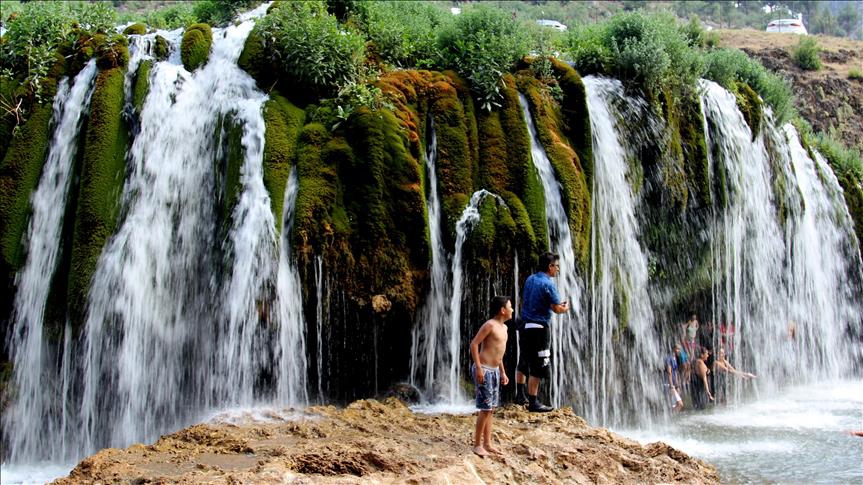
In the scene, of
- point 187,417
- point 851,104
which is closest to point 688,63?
point 187,417

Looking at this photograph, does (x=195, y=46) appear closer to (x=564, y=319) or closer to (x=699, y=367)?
(x=564, y=319)

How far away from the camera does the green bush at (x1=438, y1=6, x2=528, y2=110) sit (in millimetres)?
12234

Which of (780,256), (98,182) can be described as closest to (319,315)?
(98,182)

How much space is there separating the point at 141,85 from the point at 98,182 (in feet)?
5.39

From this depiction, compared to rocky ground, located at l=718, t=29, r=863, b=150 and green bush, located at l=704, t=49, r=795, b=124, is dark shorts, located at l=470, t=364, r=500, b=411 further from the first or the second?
rocky ground, located at l=718, t=29, r=863, b=150

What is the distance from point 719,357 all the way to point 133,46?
10916 millimetres

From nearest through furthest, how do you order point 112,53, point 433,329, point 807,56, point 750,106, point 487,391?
1. point 487,391
2. point 433,329
3. point 112,53
4. point 750,106
5. point 807,56

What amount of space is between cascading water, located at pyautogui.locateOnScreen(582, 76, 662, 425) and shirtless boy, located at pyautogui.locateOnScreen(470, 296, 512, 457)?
4.15m

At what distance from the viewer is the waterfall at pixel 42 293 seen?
382 inches

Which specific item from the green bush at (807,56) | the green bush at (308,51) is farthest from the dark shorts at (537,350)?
the green bush at (807,56)

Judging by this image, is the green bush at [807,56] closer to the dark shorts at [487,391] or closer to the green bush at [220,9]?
the green bush at [220,9]

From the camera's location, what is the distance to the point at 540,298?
8914 millimetres

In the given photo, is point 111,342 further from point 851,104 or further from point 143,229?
point 851,104

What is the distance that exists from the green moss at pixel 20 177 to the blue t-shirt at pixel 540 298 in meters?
6.24
